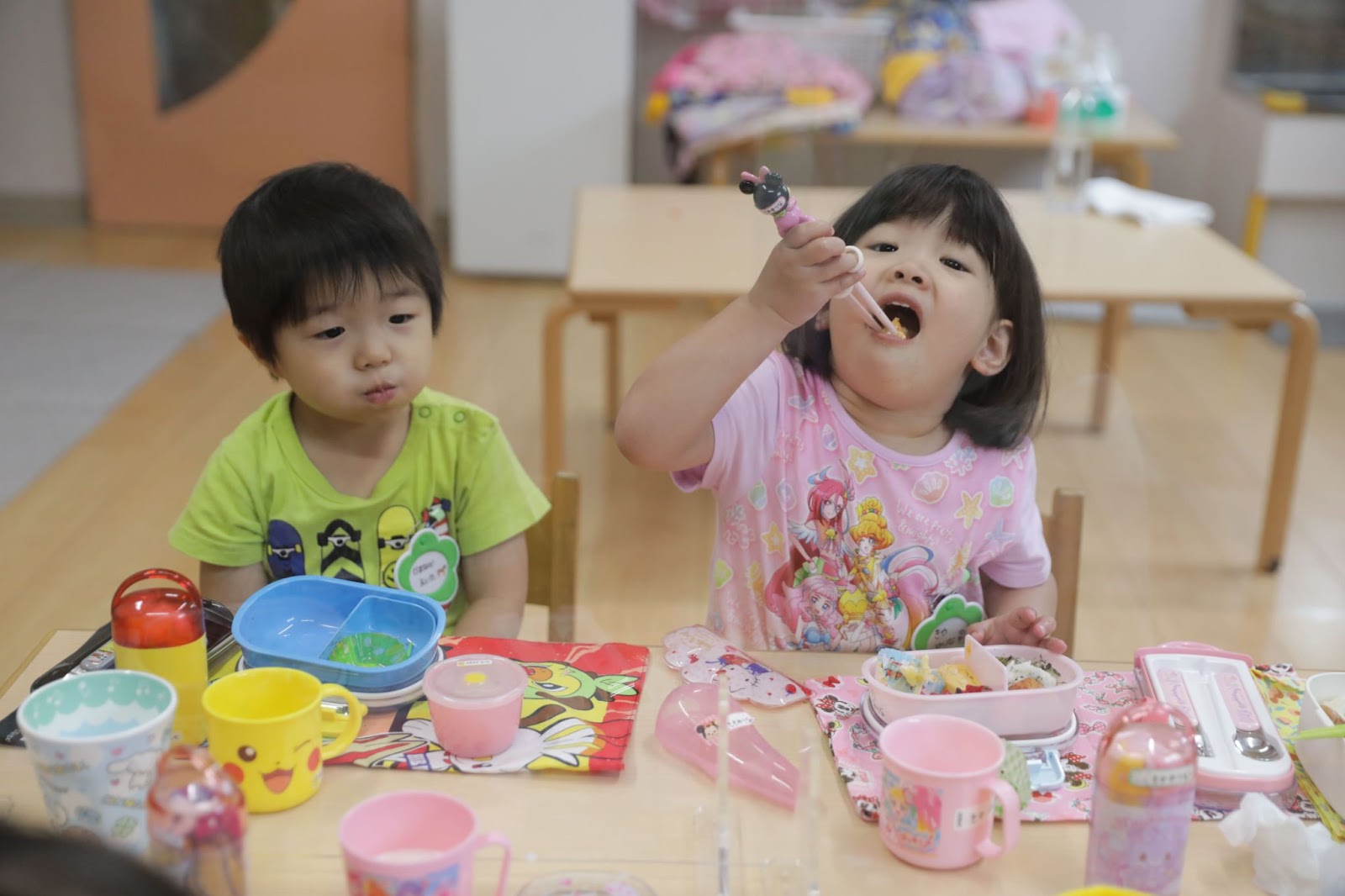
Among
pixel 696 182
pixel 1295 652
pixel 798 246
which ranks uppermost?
pixel 798 246

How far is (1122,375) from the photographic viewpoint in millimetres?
3676

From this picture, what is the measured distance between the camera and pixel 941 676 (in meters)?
1.00

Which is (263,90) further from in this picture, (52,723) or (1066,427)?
(52,723)

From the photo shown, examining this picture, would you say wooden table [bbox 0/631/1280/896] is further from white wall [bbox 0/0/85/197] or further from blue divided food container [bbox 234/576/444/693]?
white wall [bbox 0/0/85/197]

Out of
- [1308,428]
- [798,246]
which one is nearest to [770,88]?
[1308,428]

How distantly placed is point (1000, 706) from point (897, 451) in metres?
0.40

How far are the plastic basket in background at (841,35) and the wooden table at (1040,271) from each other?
4.38ft

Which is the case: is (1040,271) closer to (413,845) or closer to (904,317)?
(904,317)

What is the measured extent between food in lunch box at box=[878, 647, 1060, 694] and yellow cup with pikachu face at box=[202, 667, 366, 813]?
1.27 feet

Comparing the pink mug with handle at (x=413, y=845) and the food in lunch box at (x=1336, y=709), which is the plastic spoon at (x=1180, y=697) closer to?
the food in lunch box at (x=1336, y=709)

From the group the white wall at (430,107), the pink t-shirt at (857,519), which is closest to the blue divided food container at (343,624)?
the pink t-shirt at (857,519)

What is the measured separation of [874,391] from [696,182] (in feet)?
9.29

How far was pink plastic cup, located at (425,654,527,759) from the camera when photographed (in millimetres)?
896

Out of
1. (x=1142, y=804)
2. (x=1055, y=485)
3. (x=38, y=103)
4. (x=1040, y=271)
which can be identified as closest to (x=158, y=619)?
(x=1142, y=804)
